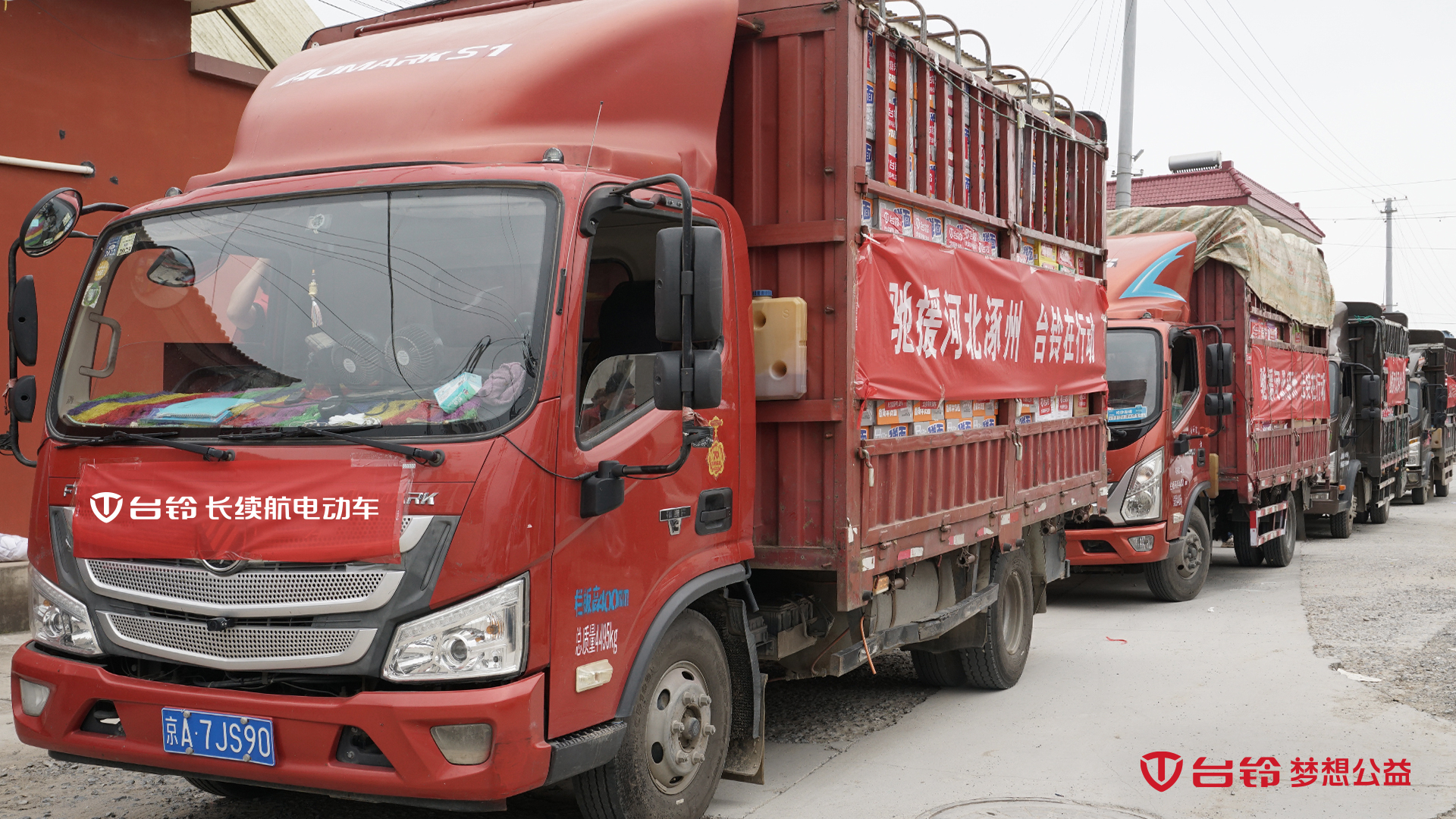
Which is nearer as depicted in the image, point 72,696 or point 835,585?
point 72,696

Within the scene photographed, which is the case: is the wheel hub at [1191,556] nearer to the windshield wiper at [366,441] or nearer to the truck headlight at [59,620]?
the windshield wiper at [366,441]

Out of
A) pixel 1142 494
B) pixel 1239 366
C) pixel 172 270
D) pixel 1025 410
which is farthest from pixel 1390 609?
pixel 172 270

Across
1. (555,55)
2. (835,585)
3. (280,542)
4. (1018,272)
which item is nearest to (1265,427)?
(1018,272)

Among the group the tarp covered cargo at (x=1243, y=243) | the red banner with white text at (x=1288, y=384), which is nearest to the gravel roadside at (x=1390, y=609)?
the red banner with white text at (x=1288, y=384)

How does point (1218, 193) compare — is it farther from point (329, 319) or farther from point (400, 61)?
point (329, 319)

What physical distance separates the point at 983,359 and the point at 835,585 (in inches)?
66.9

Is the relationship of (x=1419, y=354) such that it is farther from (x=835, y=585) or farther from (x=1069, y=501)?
(x=835, y=585)

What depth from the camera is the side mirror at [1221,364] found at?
10516 mm

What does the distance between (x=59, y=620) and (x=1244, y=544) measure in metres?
11.5

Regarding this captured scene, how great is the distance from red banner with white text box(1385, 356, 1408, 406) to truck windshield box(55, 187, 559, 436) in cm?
1685

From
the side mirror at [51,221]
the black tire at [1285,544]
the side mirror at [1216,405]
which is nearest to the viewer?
the side mirror at [51,221]

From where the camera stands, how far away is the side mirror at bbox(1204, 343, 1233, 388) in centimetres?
1052

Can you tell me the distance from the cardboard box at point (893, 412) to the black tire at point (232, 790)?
280 cm

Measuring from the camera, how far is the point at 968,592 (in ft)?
21.6
